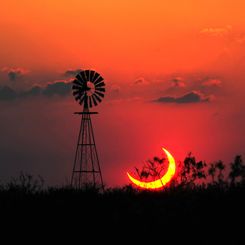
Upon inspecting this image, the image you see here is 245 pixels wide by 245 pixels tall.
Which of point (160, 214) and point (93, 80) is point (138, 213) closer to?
point (160, 214)

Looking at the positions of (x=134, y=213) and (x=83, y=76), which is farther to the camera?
(x=83, y=76)

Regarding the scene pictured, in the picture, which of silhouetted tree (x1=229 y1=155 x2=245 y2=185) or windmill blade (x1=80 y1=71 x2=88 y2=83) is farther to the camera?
windmill blade (x1=80 y1=71 x2=88 y2=83)

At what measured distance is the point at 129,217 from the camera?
25719 mm

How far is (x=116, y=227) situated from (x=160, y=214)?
1.78 metres

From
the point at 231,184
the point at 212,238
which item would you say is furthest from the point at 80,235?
the point at 231,184

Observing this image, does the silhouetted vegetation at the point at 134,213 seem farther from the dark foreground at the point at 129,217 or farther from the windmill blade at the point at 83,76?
the windmill blade at the point at 83,76

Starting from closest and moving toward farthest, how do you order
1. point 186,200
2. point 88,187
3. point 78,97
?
1. point 186,200
2. point 88,187
3. point 78,97

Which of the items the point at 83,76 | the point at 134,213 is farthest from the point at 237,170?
the point at 83,76

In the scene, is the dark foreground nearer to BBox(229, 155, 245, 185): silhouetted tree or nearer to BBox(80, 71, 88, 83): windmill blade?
BBox(229, 155, 245, 185): silhouetted tree

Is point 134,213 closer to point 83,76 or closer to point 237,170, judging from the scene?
point 237,170

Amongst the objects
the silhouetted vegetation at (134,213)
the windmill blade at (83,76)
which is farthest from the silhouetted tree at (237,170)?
the windmill blade at (83,76)

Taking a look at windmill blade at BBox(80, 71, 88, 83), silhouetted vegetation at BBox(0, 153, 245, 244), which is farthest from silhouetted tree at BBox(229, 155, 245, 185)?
windmill blade at BBox(80, 71, 88, 83)

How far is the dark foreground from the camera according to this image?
2477cm

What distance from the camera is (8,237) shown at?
2545 centimetres
